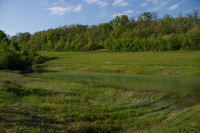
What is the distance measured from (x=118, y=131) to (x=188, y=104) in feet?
30.4

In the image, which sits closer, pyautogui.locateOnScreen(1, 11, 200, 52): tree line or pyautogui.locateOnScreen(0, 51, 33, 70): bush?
pyautogui.locateOnScreen(0, 51, 33, 70): bush

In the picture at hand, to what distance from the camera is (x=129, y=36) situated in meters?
123

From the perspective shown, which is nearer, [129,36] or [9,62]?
[9,62]

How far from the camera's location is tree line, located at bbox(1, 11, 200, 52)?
3464 inches

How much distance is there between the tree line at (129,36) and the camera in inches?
3464

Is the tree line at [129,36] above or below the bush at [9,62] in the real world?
above

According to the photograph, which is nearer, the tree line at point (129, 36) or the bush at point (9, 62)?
the bush at point (9, 62)

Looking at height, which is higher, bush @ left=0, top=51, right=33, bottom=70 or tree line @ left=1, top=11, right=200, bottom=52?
tree line @ left=1, top=11, right=200, bottom=52

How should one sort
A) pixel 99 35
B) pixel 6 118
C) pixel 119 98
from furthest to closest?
pixel 99 35 → pixel 119 98 → pixel 6 118

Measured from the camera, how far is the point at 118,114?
39.5 ft

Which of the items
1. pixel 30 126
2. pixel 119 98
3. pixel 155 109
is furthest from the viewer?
pixel 119 98

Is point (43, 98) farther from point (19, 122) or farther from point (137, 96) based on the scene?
point (137, 96)

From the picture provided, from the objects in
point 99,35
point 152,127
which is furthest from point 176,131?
point 99,35

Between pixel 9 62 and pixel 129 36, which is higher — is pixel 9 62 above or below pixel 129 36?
below
